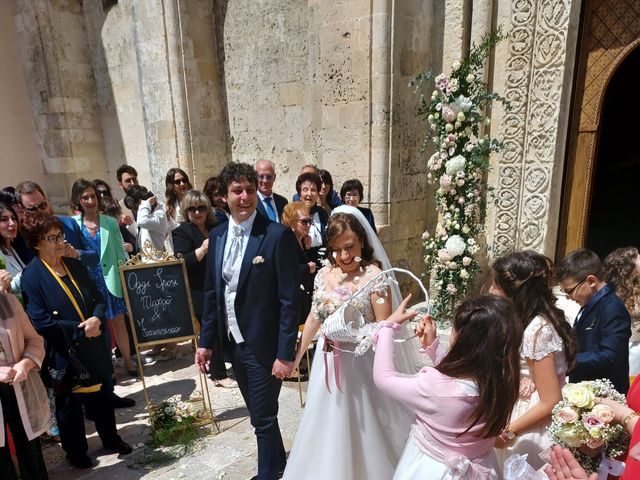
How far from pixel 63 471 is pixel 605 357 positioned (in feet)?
13.5

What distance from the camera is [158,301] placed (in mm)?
3947

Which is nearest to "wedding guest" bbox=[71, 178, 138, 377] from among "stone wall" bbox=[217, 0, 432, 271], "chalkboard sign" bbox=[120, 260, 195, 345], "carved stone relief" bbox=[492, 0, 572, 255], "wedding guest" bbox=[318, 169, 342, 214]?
"chalkboard sign" bbox=[120, 260, 195, 345]

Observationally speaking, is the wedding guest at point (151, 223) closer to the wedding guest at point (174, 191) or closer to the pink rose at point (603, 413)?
the wedding guest at point (174, 191)


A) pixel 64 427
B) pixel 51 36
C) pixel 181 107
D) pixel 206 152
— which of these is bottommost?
pixel 64 427

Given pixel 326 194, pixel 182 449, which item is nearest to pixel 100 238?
pixel 182 449

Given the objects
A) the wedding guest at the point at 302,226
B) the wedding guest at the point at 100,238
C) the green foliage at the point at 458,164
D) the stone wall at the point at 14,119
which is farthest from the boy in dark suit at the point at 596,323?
the stone wall at the point at 14,119

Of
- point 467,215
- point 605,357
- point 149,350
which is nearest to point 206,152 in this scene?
point 149,350

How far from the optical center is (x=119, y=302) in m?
4.77

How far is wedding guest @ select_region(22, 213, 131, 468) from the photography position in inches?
128

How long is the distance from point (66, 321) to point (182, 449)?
149 cm

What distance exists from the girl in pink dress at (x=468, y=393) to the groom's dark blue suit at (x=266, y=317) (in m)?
1.19

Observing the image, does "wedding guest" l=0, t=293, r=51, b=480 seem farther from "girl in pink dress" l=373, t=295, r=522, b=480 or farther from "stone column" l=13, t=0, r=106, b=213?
"stone column" l=13, t=0, r=106, b=213

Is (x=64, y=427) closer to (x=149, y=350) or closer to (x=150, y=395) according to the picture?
(x=150, y=395)

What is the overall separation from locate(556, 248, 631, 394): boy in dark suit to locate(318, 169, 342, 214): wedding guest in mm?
3154
